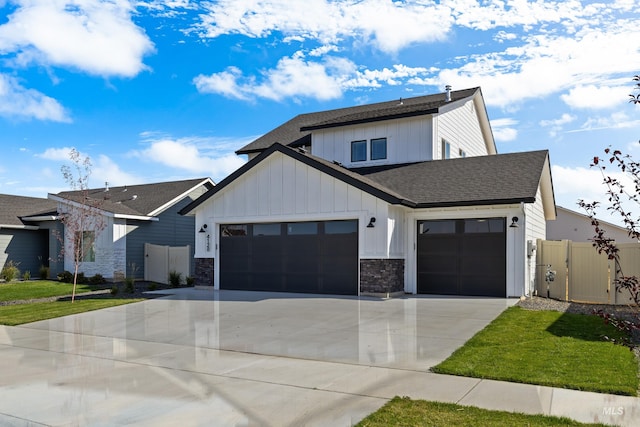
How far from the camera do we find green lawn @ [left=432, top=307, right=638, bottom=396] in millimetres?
6461

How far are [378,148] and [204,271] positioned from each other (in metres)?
8.43

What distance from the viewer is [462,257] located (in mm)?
16031

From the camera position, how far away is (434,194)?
16.5m

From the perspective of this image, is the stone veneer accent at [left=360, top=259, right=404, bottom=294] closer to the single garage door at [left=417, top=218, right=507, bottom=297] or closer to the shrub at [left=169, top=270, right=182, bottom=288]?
the single garage door at [left=417, top=218, right=507, bottom=297]

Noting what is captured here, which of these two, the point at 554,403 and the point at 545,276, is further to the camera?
the point at 545,276

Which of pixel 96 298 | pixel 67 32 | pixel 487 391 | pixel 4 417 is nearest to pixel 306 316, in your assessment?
pixel 487 391

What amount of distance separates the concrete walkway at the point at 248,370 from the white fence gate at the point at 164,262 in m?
9.41

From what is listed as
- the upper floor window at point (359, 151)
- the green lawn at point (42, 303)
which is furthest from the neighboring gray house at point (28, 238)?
the upper floor window at point (359, 151)

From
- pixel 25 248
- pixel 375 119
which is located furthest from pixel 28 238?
pixel 375 119

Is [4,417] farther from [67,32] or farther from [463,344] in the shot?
[67,32]

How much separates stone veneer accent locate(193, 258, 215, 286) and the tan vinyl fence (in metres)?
11.5

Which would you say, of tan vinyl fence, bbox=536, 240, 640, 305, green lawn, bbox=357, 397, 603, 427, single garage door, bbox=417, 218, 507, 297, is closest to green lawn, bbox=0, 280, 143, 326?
single garage door, bbox=417, 218, 507, 297

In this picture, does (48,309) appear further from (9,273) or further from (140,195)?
(140,195)

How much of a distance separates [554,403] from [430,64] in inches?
486
